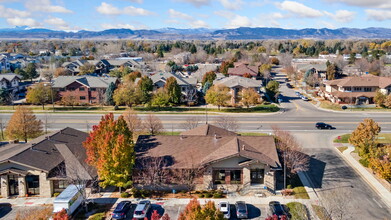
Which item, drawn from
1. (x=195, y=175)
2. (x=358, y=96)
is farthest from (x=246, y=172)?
(x=358, y=96)

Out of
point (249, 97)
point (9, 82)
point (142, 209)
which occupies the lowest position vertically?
point (142, 209)

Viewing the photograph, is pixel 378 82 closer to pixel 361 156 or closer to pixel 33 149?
pixel 361 156

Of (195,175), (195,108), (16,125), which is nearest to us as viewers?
(195,175)

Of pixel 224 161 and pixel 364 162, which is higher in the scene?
pixel 224 161

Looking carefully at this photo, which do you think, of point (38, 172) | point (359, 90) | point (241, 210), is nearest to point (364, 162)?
point (241, 210)

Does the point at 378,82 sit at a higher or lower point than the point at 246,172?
higher

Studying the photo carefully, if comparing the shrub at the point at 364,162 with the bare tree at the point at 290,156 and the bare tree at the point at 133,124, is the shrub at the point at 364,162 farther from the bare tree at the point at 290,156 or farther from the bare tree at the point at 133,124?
the bare tree at the point at 133,124

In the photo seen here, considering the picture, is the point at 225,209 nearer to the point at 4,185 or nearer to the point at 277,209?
the point at 277,209

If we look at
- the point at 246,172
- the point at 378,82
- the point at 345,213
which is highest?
the point at 378,82

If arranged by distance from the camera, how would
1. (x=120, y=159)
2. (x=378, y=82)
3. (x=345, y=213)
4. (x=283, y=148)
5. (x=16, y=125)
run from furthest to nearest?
(x=378, y=82)
(x=16, y=125)
(x=283, y=148)
(x=120, y=159)
(x=345, y=213)
